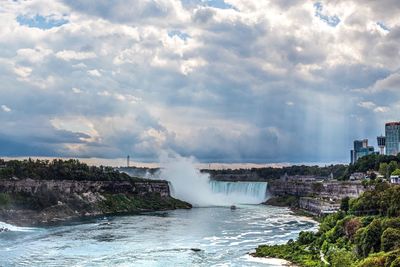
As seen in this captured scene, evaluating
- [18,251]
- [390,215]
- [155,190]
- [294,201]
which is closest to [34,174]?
[155,190]

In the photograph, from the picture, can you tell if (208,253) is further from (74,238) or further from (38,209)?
(38,209)

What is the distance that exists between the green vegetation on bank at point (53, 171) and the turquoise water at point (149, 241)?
17.5 metres

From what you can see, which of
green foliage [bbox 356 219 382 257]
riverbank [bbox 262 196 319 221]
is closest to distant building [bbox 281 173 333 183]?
riverbank [bbox 262 196 319 221]

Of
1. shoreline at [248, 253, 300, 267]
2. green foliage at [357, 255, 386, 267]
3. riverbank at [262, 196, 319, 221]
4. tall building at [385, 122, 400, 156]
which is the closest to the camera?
green foliage at [357, 255, 386, 267]

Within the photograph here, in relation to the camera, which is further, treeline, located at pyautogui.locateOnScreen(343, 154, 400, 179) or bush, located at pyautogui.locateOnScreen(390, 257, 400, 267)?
treeline, located at pyautogui.locateOnScreen(343, 154, 400, 179)

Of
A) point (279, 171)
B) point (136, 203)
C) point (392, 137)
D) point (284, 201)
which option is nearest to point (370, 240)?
point (136, 203)

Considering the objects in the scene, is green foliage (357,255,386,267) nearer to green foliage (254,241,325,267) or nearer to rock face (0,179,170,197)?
green foliage (254,241,325,267)

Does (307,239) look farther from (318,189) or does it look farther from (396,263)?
(318,189)

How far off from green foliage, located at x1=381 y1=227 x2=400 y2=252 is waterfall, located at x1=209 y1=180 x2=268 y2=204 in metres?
94.7

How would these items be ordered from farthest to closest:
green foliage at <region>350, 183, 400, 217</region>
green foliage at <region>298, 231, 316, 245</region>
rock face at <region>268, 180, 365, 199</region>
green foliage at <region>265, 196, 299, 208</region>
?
green foliage at <region>265, 196, 299, 208</region> → rock face at <region>268, 180, 365, 199</region> → green foliage at <region>298, 231, 316, 245</region> → green foliage at <region>350, 183, 400, 217</region>

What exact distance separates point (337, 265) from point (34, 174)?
226 feet

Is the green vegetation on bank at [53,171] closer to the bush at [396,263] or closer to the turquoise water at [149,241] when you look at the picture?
the turquoise water at [149,241]

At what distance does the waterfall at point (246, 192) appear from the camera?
132750 millimetres

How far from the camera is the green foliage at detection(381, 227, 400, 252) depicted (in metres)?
35.8
